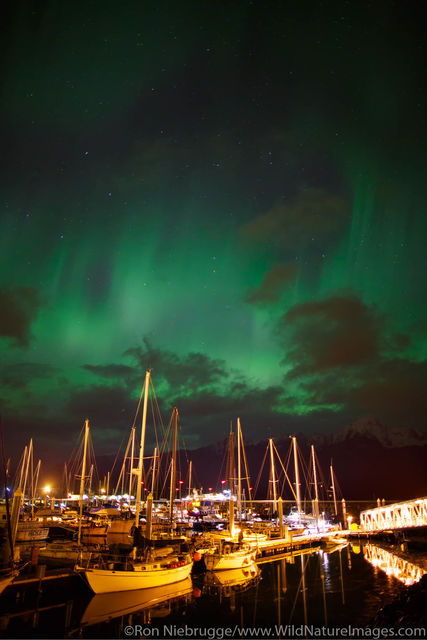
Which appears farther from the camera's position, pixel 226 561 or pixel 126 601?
pixel 226 561

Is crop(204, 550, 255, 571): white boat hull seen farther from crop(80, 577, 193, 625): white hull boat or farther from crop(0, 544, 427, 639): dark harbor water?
crop(80, 577, 193, 625): white hull boat

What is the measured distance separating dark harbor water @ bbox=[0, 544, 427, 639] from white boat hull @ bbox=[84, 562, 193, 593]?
0.43 meters

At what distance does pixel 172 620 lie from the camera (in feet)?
73.0

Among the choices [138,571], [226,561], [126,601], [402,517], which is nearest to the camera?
[126,601]

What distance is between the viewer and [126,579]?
26.2 metres

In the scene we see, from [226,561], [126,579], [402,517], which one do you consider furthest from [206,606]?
[402,517]

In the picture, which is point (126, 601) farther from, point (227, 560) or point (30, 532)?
point (30, 532)

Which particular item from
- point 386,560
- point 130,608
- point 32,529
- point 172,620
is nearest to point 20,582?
point 130,608

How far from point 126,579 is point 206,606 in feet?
18.7

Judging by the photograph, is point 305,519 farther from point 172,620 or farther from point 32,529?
point 172,620

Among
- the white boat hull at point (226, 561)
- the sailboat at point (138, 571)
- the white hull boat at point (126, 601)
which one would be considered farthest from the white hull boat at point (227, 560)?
the white hull boat at point (126, 601)

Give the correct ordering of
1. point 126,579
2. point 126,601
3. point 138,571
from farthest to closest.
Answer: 1. point 138,571
2. point 126,579
3. point 126,601

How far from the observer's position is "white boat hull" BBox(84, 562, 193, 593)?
83.1 ft

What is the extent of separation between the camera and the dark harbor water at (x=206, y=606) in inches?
820
